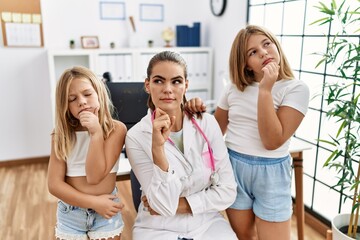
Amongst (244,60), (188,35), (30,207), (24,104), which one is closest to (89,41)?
(24,104)

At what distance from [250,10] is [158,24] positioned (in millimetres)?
1281

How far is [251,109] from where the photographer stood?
1.50 metres

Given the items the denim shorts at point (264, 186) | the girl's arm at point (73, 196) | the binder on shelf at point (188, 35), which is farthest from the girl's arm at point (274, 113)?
the binder on shelf at point (188, 35)

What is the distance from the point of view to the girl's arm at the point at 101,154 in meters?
1.33

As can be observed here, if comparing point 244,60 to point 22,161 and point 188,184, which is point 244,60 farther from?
point 22,161

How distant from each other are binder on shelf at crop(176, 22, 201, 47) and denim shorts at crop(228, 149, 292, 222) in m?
2.74

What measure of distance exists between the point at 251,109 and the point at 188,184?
46cm

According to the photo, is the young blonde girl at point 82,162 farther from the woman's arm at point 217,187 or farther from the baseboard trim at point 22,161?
the baseboard trim at point 22,161

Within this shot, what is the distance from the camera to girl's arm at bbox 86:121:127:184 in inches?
52.2

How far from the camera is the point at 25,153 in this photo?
12.7 ft

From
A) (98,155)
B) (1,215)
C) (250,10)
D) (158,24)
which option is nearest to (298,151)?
(98,155)

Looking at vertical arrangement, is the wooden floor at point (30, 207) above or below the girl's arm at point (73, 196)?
below

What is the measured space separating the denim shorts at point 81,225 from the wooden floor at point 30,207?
42.7 inches

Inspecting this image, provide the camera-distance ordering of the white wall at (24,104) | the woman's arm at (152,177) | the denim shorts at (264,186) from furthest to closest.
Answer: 1. the white wall at (24,104)
2. the denim shorts at (264,186)
3. the woman's arm at (152,177)
